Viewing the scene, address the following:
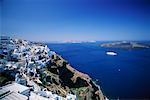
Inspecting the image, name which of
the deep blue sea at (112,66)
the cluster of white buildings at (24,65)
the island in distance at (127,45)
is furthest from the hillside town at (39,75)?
the island in distance at (127,45)

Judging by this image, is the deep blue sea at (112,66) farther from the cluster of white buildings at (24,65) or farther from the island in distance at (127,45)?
the cluster of white buildings at (24,65)

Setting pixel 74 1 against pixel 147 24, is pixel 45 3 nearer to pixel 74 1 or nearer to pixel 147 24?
pixel 74 1

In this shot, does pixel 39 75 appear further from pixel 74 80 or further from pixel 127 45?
pixel 127 45

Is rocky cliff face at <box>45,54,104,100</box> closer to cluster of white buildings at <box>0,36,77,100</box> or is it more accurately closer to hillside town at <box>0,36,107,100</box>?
hillside town at <box>0,36,107,100</box>

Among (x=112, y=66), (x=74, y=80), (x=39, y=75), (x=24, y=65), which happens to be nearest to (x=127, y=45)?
(x=112, y=66)

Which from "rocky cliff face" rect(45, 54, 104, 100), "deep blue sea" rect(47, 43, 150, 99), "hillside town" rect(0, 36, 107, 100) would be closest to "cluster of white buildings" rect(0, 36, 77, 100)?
"hillside town" rect(0, 36, 107, 100)

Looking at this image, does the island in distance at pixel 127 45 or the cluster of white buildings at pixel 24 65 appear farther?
the island in distance at pixel 127 45
